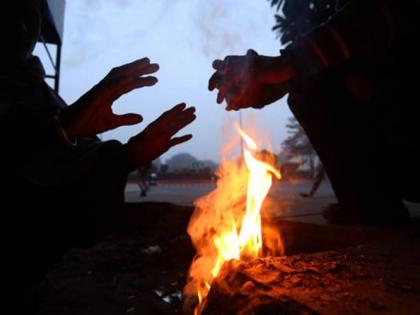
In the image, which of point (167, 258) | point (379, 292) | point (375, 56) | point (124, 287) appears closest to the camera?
point (379, 292)

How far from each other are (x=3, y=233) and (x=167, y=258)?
6.01 feet

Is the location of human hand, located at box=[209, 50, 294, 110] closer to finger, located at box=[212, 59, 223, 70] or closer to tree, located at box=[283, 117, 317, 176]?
finger, located at box=[212, 59, 223, 70]

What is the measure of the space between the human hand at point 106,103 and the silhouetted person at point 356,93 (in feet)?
1.84

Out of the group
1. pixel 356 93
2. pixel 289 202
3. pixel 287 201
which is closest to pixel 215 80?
pixel 356 93

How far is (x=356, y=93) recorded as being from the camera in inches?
96.6

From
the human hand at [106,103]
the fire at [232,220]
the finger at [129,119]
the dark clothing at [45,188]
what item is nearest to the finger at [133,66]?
the human hand at [106,103]

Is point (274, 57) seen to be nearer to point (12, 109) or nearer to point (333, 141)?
point (333, 141)

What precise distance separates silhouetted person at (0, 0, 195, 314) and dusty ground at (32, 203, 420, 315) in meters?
0.50

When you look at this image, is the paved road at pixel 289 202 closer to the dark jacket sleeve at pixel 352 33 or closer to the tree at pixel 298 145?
the dark jacket sleeve at pixel 352 33

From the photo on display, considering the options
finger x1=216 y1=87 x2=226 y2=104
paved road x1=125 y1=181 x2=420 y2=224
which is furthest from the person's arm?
paved road x1=125 y1=181 x2=420 y2=224

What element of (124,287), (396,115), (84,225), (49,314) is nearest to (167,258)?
(124,287)

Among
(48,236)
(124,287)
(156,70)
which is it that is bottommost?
(124,287)

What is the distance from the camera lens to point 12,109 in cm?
138

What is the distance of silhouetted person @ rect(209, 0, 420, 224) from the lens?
1.72 metres
